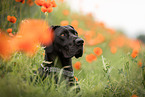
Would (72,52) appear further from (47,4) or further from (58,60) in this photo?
(47,4)

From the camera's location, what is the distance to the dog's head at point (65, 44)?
6.89 ft

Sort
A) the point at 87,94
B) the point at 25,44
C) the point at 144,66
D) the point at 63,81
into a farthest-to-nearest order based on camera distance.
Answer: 1. the point at 144,66
2. the point at 87,94
3. the point at 63,81
4. the point at 25,44

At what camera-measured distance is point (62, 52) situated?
217cm

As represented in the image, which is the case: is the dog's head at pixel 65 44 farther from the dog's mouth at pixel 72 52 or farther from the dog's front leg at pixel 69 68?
the dog's front leg at pixel 69 68

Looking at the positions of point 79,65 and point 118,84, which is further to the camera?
point 79,65

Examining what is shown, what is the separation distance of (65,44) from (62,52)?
0.40ft

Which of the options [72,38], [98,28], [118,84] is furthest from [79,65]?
[98,28]

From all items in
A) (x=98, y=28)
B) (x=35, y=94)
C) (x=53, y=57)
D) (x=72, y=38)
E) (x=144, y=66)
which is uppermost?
(x=98, y=28)

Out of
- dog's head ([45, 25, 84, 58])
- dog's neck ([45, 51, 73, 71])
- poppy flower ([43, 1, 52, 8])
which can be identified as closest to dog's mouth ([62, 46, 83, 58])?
dog's head ([45, 25, 84, 58])

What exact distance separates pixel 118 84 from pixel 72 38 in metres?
1.07

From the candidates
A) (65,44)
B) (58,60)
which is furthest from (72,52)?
(58,60)

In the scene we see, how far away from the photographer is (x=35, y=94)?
5.71 ft

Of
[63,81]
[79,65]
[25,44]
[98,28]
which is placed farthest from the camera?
[98,28]

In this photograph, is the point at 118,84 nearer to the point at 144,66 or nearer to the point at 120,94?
the point at 120,94
